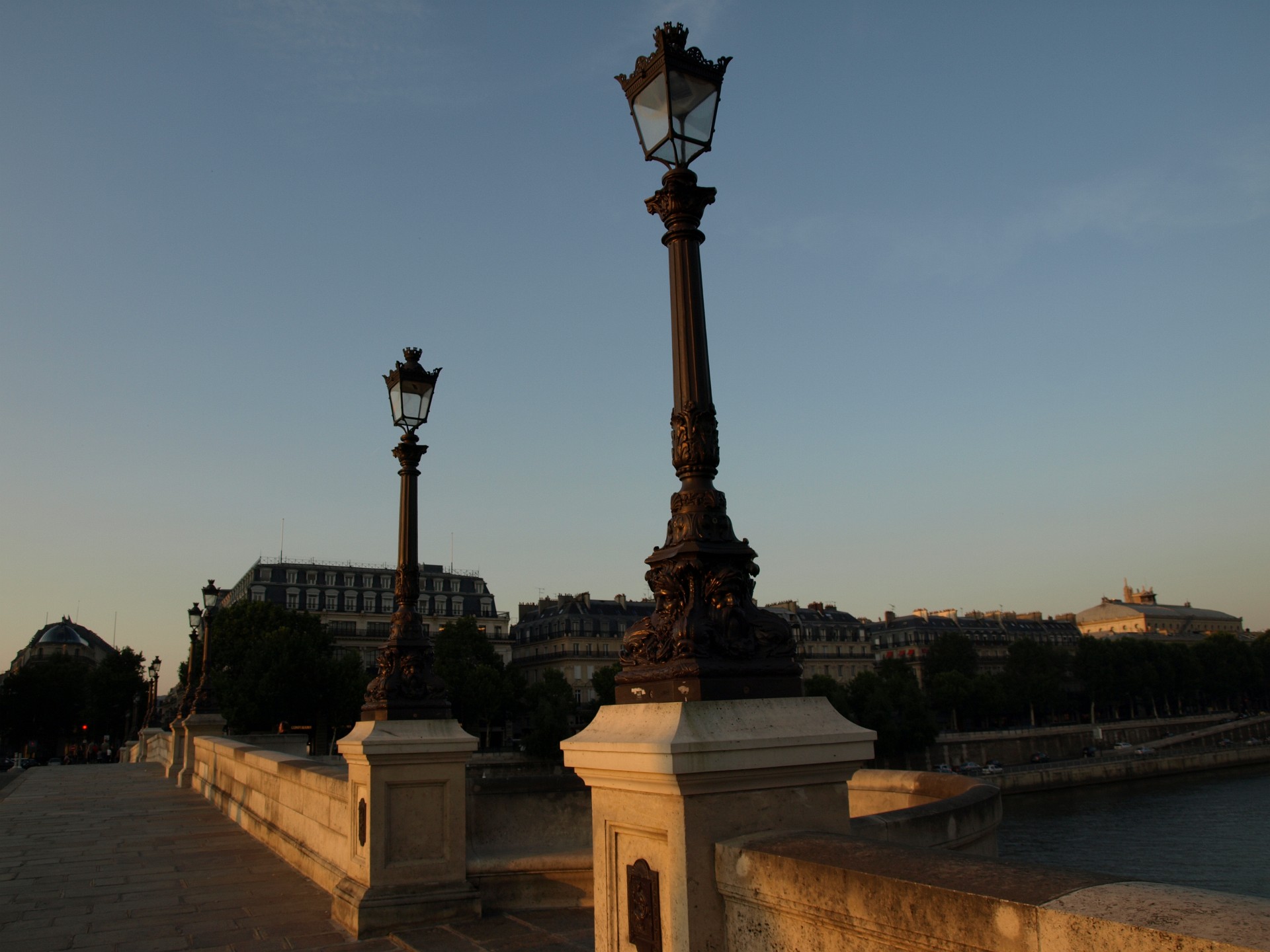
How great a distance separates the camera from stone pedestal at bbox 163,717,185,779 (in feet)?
80.5

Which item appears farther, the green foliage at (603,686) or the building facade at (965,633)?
the building facade at (965,633)

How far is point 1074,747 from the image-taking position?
82500 millimetres

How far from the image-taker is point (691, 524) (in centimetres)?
377

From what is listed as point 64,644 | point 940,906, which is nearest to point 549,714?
point 940,906

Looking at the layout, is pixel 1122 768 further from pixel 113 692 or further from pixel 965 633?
pixel 113 692

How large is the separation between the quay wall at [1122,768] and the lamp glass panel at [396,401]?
6018 cm

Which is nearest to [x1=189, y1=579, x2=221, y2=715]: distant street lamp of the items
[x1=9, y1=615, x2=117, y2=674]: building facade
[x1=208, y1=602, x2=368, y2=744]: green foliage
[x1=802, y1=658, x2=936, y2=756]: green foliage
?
[x1=208, y1=602, x2=368, y2=744]: green foliage

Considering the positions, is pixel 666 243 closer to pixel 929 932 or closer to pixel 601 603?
pixel 929 932

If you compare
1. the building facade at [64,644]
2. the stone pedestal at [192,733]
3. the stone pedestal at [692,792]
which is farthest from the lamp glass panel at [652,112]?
the building facade at [64,644]

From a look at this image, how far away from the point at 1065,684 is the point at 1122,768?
1339 inches

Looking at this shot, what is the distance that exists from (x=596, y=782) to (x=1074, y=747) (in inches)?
3570

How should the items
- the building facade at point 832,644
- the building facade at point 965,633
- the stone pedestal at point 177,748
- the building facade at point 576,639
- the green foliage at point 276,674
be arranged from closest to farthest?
the stone pedestal at point 177,748, the green foliage at point 276,674, the building facade at point 576,639, the building facade at point 832,644, the building facade at point 965,633

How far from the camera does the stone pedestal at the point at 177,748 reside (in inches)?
966

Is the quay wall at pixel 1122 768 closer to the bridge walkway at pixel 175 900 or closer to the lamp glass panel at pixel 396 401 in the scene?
the bridge walkway at pixel 175 900
